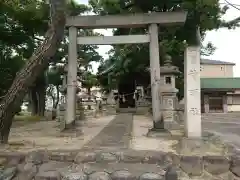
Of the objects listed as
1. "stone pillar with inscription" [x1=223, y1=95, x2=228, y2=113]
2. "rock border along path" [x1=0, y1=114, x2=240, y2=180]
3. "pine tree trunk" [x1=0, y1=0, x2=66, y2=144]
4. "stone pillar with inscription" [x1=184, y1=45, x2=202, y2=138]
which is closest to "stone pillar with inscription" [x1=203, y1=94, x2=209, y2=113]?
"stone pillar with inscription" [x1=223, y1=95, x2=228, y2=113]

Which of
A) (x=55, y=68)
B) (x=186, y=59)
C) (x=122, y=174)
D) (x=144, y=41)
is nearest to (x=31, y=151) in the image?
(x=122, y=174)

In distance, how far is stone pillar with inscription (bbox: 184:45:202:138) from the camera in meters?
6.99

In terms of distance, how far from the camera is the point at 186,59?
7.02 meters

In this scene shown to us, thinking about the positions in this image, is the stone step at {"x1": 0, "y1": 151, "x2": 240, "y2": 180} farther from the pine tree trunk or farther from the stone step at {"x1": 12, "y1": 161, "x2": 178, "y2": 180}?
the pine tree trunk

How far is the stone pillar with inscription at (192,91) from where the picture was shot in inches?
275

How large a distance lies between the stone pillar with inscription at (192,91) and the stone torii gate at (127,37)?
91.7 inches

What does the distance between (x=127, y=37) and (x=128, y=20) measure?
20.4 inches

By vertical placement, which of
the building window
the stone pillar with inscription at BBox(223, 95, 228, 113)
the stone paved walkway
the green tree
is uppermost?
the green tree

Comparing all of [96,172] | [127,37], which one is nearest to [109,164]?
[96,172]

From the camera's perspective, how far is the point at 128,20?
31.6ft

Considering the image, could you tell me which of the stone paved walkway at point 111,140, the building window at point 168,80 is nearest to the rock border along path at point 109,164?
the stone paved walkway at point 111,140

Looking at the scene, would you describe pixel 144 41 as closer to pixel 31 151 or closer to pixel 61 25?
pixel 61 25

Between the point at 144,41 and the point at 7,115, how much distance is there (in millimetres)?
4665

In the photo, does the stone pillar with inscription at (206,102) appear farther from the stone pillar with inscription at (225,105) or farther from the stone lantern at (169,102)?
the stone lantern at (169,102)
